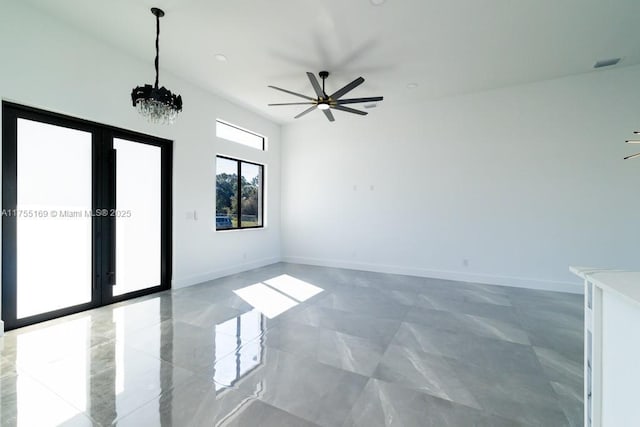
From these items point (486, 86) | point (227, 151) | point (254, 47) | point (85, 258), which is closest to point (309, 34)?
point (254, 47)

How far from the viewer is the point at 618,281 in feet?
3.72

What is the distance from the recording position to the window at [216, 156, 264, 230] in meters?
5.42

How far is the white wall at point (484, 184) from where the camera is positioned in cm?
426

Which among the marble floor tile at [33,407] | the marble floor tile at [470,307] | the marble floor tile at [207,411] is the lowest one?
the marble floor tile at [470,307]

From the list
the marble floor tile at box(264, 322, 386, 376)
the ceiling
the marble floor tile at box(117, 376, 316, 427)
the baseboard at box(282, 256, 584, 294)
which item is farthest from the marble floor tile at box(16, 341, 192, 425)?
the baseboard at box(282, 256, 584, 294)

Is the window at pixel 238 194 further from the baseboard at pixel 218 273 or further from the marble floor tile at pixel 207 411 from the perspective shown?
the marble floor tile at pixel 207 411

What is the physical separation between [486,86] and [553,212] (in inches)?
100

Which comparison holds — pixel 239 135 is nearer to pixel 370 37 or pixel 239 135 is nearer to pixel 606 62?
pixel 370 37

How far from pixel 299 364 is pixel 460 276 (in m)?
4.15

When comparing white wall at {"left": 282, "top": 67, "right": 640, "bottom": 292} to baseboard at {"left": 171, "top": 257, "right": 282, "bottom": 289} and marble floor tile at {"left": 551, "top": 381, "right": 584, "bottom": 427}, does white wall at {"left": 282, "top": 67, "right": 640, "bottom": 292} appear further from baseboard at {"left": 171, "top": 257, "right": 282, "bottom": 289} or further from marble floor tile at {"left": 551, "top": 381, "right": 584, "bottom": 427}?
marble floor tile at {"left": 551, "top": 381, "right": 584, "bottom": 427}

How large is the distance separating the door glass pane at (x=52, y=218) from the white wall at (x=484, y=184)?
432cm

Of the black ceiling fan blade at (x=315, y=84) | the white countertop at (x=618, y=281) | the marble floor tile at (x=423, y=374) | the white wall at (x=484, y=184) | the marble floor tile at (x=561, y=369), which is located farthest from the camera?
the white wall at (x=484, y=184)

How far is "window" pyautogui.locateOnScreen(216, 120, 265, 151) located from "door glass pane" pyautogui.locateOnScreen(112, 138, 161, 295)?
4.59 ft

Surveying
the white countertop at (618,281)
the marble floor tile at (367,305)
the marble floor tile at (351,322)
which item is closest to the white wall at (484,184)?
the marble floor tile at (367,305)
